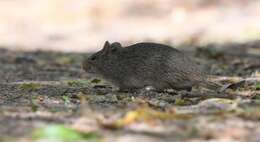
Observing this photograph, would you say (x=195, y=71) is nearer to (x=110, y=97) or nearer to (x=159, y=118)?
(x=110, y=97)

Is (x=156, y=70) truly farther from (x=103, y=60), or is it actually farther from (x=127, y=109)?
(x=127, y=109)

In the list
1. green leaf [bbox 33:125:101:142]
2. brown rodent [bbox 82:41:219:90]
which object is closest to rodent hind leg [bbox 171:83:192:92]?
brown rodent [bbox 82:41:219:90]

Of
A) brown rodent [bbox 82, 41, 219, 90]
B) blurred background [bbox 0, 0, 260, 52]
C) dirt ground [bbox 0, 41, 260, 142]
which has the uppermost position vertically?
blurred background [bbox 0, 0, 260, 52]

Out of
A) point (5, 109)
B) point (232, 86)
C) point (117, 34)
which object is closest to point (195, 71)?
point (232, 86)

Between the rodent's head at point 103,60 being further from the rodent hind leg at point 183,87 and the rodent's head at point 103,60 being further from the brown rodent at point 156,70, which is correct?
the rodent hind leg at point 183,87

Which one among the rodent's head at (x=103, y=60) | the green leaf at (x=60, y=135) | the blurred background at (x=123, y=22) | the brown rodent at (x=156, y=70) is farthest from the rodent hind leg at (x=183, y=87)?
the blurred background at (x=123, y=22)

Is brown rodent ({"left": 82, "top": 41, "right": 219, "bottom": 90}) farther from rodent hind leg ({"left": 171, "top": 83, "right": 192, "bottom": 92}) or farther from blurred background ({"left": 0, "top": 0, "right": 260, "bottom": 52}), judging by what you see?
blurred background ({"left": 0, "top": 0, "right": 260, "bottom": 52})
